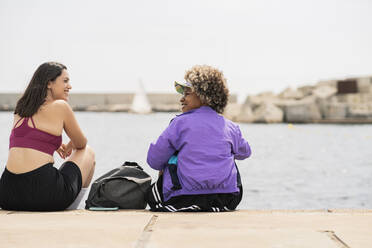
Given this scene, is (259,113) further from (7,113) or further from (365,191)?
(7,113)

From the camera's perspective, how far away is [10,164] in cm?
327

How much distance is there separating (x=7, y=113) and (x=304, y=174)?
76393 millimetres

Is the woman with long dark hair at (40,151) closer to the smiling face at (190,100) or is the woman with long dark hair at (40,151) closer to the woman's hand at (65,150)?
the woman's hand at (65,150)

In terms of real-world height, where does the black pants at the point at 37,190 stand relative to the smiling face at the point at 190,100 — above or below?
below

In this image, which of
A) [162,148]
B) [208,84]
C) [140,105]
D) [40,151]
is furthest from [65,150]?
[140,105]

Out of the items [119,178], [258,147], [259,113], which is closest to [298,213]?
[119,178]

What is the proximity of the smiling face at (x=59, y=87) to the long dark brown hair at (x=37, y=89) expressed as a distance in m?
0.02

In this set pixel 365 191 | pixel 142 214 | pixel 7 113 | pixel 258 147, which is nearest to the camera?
pixel 142 214

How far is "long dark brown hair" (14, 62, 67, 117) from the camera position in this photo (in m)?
3.27

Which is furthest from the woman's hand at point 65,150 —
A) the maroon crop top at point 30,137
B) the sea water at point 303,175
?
the sea water at point 303,175

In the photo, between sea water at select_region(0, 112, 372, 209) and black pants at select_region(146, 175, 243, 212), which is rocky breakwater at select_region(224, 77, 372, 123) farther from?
black pants at select_region(146, 175, 243, 212)

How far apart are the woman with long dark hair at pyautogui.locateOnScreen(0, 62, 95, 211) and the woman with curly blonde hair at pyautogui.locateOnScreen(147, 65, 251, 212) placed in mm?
576

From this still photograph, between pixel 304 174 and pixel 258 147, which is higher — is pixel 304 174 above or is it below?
above

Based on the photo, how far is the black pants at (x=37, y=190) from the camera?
322 cm
